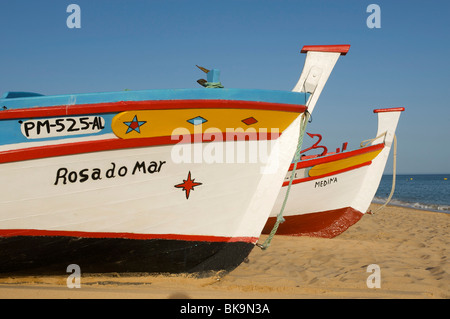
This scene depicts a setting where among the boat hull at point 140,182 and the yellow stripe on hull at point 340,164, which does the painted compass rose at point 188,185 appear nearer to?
the boat hull at point 140,182

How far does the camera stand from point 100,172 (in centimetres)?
298

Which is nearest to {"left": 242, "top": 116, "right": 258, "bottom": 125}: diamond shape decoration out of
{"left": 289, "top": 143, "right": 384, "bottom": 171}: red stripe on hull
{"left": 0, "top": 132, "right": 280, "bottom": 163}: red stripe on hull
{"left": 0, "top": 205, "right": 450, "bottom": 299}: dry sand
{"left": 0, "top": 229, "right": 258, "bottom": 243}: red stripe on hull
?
{"left": 0, "top": 132, "right": 280, "bottom": 163}: red stripe on hull

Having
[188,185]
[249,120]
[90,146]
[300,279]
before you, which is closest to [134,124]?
[90,146]

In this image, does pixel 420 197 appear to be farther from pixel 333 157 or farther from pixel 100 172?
pixel 100 172

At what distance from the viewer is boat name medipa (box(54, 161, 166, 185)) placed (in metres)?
2.92

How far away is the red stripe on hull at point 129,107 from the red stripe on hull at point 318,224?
4.53 metres

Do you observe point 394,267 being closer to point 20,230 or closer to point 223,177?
point 223,177

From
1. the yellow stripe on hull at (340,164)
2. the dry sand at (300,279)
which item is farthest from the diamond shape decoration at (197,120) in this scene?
the yellow stripe on hull at (340,164)

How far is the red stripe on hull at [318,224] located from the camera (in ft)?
23.9

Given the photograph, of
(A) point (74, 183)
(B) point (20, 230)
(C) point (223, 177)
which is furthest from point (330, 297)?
(B) point (20, 230)

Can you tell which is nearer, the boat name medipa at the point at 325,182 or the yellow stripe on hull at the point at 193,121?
the yellow stripe on hull at the point at 193,121

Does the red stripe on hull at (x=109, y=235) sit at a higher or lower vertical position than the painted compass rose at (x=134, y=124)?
lower

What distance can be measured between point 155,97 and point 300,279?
277cm

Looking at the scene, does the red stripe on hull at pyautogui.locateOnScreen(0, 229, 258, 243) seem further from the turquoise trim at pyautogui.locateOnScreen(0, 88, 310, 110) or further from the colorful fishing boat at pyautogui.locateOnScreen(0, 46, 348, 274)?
the turquoise trim at pyautogui.locateOnScreen(0, 88, 310, 110)
